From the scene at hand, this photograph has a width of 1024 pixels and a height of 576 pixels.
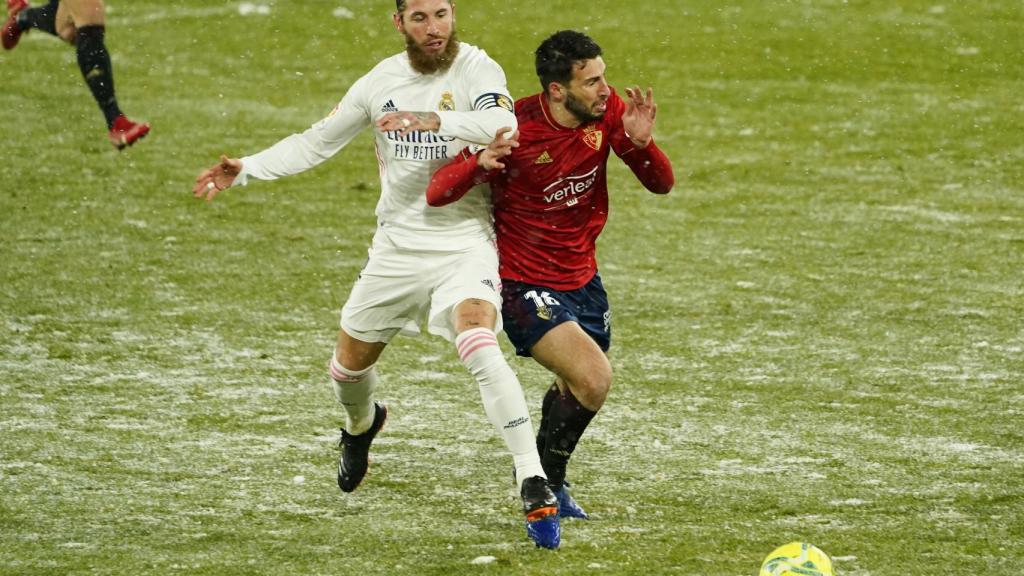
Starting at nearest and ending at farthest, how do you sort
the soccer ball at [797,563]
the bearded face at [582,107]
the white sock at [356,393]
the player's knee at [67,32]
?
the soccer ball at [797,563], the bearded face at [582,107], the white sock at [356,393], the player's knee at [67,32]

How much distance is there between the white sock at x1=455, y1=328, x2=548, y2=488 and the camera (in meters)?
5.95

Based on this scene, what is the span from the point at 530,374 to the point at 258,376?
150 centimetres

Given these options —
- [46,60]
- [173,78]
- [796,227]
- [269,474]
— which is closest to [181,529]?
[269,474]

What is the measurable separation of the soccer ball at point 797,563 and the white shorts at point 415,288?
1.53 m

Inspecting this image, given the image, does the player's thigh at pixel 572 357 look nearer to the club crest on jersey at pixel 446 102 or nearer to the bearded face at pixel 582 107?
the bearded face at pixel 582 107

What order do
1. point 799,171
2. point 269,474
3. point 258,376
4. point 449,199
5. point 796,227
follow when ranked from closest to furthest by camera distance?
point 449,199
point 269,474
point 258,376
point 796,227
point 799,171

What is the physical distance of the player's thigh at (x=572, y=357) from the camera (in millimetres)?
6129

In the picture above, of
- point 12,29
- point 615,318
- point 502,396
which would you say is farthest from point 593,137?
point 12,29

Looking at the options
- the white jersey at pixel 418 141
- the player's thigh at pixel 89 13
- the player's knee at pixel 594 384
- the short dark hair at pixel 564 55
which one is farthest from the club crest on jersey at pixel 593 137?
the player's thigh at pixel 89 13

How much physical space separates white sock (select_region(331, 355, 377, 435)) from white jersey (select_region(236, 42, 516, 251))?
0.64m

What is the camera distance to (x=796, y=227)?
12.1 meters

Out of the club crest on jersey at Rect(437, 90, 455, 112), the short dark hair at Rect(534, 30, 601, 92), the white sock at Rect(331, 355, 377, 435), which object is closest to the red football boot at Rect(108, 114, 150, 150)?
the white sock at Rect(331, 355, 377, 435)

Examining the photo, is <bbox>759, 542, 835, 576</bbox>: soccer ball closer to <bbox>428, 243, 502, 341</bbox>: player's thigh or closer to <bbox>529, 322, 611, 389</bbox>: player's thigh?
<bbox>529, 322, 611, 389</bbox>: player's thigh

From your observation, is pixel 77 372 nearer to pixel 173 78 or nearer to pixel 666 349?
pixel 666 349
